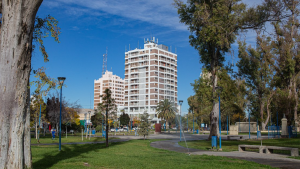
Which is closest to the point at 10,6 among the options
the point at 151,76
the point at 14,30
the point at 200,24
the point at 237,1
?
the point at 14,30

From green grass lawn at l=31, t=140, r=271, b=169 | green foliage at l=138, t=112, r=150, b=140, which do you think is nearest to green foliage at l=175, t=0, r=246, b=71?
green foliage at l=138, t=112, r=150, b=140

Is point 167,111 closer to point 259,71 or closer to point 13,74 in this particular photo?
point 259,71

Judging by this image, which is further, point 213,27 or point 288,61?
point 288,61

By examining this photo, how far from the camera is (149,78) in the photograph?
12331cm

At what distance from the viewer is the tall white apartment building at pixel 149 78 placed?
122188mm

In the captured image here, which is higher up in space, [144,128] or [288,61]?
[288,61]

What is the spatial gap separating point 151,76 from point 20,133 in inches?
4522

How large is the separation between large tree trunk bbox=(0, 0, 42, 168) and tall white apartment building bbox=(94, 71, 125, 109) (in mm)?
160469

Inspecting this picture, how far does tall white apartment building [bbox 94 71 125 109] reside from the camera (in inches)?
6732

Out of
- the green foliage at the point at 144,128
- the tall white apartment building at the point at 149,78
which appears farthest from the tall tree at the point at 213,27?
the tall white apartment building at the point at 149,78

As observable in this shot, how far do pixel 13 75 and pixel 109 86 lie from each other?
164 metres

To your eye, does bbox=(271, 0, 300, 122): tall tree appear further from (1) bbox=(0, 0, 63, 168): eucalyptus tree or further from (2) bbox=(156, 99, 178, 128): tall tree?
(2) bbox=(156, 99, 178, 128): tall tree

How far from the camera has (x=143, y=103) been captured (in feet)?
402

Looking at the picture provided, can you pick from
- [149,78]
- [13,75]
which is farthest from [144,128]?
[149,78]
